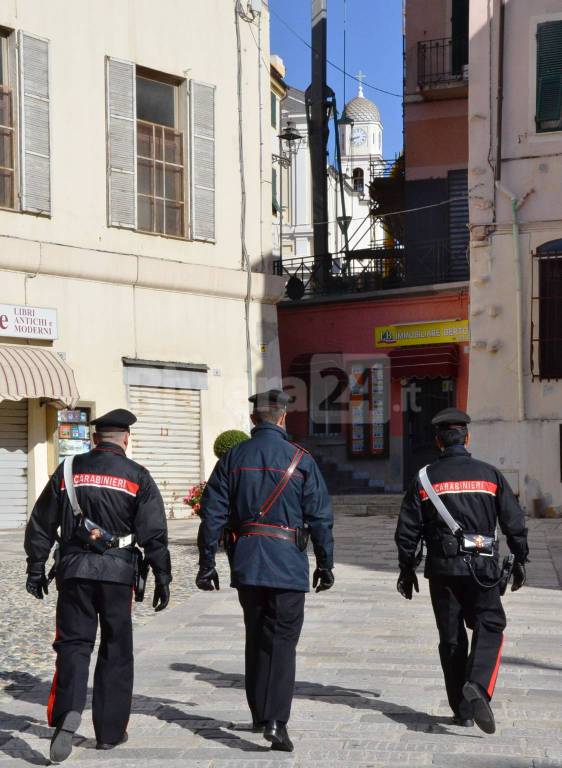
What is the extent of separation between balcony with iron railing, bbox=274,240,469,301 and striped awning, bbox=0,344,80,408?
8.35 m

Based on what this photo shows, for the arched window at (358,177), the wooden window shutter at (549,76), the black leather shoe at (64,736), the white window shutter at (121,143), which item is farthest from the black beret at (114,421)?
the arched window at (358,177)

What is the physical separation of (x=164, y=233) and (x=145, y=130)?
1728 millimetres

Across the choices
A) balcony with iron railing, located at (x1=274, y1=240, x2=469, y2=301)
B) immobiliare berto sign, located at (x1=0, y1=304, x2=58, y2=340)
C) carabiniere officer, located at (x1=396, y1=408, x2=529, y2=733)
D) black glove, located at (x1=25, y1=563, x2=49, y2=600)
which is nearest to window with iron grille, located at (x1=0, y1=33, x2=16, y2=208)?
immobiliare berto sign, located at (x1=0, y1=304, x2=58, y2=340)

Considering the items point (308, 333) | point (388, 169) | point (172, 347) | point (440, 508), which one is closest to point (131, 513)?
point (440, 508)

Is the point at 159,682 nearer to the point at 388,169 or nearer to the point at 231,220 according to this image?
the point at 231,220

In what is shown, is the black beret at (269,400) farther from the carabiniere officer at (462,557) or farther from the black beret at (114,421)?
the carabiniere officer at (462,557)

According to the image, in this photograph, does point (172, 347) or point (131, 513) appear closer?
point (131, 513)

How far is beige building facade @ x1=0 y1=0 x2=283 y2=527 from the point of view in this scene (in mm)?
20797

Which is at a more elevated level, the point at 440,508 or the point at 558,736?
the point at 440,508

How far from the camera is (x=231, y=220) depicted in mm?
23953

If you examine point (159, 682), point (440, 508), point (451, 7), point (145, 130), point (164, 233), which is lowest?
point (159, 682)

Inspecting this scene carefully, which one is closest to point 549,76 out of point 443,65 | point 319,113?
point 443,65

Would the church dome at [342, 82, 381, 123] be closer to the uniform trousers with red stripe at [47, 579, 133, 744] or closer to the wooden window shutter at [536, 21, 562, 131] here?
the wooden window shutter at [536, 21, 562, 131]

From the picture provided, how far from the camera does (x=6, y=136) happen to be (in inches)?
817
